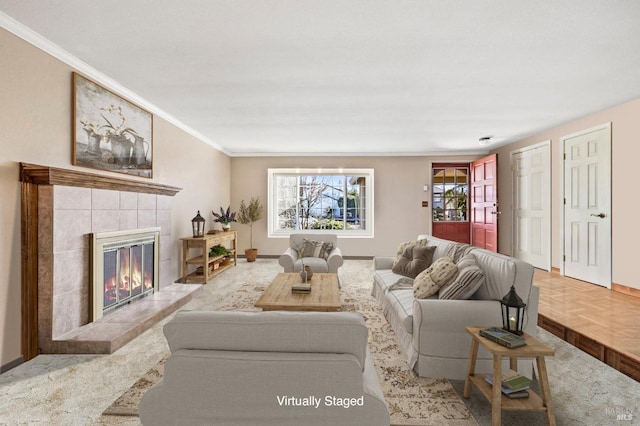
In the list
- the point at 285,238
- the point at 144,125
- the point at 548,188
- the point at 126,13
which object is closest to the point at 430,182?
the point at 548,188

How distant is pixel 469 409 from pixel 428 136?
4.55 meters

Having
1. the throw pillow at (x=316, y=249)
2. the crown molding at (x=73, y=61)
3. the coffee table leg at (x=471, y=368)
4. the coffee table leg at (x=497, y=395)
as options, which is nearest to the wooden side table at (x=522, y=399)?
the coffee table leg at (x=497, y=395)

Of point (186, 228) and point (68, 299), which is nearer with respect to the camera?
point (68, 299)

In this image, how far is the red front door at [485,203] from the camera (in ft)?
19.7

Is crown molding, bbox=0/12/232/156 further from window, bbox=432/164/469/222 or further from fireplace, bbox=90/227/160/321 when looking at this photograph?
window, bbox=432/164/469/222

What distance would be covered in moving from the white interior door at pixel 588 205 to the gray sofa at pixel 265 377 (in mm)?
4686

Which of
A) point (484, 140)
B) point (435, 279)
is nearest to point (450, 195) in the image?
point (484, 140)

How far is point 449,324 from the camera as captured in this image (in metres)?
2.12

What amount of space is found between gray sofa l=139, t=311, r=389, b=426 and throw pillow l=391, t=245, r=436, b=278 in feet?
7.96

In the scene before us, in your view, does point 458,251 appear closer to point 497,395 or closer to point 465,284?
point 465,284

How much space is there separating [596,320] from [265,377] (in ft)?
11.0

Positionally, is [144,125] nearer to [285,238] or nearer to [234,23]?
[234,23]

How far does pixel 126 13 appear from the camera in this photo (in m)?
2.12

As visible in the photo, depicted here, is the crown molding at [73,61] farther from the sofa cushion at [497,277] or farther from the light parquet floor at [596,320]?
the light parquet floor at [596,320]
